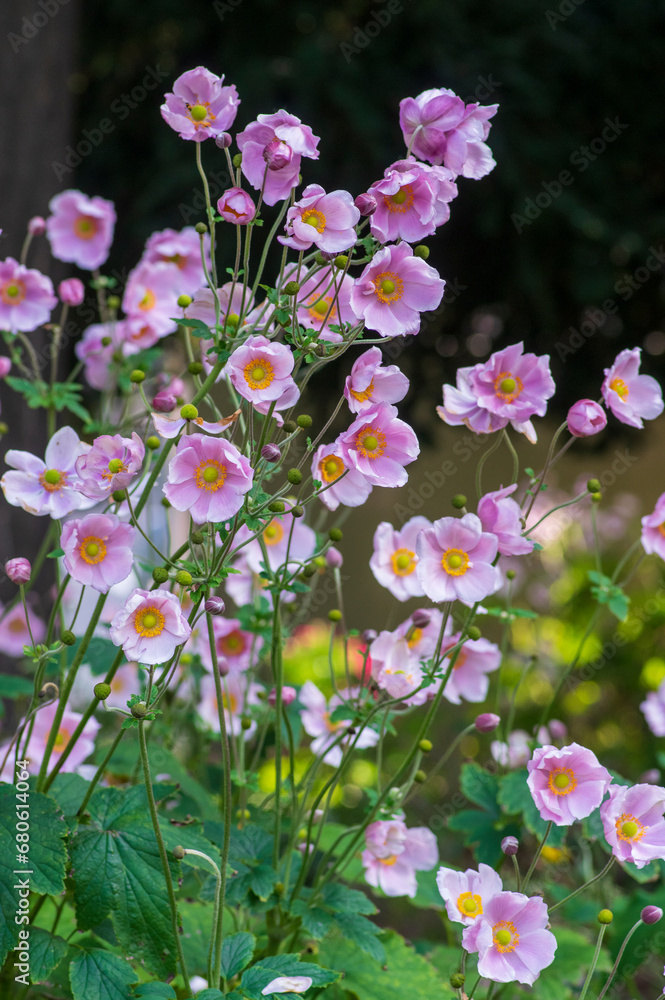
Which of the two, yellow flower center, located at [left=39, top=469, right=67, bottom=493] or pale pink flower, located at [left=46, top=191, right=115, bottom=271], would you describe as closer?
yellow flower center, located at [left=39, top=469, right=67, bottom=493]

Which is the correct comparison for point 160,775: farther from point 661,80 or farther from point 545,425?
point 545,425

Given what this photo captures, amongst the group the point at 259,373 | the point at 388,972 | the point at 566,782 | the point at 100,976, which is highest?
the point at 259,373

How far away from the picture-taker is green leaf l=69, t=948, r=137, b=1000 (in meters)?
0.90

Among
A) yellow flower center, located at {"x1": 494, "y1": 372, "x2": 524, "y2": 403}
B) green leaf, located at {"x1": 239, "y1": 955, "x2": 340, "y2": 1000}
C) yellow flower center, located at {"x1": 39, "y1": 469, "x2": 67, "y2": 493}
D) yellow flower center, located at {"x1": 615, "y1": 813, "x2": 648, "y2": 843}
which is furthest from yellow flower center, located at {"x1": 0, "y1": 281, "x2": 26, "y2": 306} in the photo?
yellow flower center, located at {"x1": 615, "y1": 813, "x2": 648, "y2": 843}

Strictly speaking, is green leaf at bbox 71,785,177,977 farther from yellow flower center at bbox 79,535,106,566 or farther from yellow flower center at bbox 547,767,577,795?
yellow flower center at bbox 547,767,577,795

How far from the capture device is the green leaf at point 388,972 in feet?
3.63

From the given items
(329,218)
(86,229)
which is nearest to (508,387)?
(329,218)

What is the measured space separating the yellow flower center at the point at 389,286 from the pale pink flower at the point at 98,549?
0.36m

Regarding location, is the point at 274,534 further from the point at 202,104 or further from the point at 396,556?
the point at 202,104

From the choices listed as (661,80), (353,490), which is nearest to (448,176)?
(353,490)

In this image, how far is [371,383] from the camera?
3.05 feet

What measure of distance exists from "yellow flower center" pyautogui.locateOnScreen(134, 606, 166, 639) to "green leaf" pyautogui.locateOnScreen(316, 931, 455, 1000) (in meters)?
0.56

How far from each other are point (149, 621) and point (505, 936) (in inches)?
19.1

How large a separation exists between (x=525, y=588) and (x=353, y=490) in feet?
12.1
